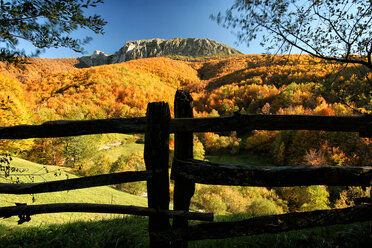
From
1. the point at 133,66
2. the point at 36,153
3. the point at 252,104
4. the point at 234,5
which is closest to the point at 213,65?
the point at 133,66

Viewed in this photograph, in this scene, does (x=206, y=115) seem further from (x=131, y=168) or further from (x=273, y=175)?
(x=273, y=175)

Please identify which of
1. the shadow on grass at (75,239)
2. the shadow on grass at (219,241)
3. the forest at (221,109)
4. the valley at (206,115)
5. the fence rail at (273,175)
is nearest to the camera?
the fence rail at (273,175)

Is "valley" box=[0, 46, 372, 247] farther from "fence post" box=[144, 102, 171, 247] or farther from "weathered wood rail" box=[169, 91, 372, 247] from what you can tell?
"fence post" box=[144, 102, 171, 247]

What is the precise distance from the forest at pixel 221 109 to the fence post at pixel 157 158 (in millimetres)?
2447

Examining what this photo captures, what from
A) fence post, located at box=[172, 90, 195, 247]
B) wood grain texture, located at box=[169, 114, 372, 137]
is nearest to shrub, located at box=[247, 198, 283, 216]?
wood grain texture, located at box=[169, 114, 372, 137]

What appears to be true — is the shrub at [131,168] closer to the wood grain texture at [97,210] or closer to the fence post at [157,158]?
the wood grain texture at [97,210]

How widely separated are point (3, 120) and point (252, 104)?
229 ft

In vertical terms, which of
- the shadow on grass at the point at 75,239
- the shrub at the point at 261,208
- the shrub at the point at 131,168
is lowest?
the shrub at the point at 261,208

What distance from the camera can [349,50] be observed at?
15.1 ft

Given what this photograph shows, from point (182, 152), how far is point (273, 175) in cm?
114

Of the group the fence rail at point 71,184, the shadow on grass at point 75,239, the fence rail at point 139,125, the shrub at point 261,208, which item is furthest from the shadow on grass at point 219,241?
the shrub at point 261,208

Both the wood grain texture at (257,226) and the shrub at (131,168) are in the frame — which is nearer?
the wood grain texture at (257,226)

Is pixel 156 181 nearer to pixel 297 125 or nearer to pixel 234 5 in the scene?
pixel 297 125

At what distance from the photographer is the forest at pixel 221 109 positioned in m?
6.21
